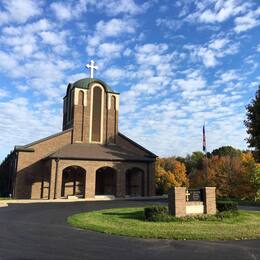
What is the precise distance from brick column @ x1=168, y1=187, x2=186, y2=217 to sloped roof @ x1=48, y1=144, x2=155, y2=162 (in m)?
21.8

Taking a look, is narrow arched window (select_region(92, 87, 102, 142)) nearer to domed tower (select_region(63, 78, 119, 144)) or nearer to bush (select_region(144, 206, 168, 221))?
domed tower (select_region(63, 78, 119, 144))

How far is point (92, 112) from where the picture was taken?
1715 inches

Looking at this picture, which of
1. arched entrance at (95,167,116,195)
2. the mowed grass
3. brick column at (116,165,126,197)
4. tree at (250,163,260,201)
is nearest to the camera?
the mowed grass

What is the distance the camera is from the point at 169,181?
72312 mm

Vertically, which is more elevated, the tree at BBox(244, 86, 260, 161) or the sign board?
the tree at BBox(244, 86, 260, 161)

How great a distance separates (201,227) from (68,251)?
6394 millimetres

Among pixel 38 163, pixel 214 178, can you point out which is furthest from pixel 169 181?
pixel 38 163

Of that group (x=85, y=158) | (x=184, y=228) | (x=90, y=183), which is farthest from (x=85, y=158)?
(x=184, y=228)

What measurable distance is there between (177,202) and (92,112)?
2810 cm

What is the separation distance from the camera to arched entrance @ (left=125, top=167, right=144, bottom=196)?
42125 millimetres

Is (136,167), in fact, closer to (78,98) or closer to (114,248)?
(78,98)

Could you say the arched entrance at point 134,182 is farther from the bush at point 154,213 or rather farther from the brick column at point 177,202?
the bush at point 154,213

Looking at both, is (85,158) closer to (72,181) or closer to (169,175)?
(72,181)

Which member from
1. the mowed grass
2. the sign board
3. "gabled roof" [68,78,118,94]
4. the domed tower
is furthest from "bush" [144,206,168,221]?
"gabled roof" [68,78,118,94]
